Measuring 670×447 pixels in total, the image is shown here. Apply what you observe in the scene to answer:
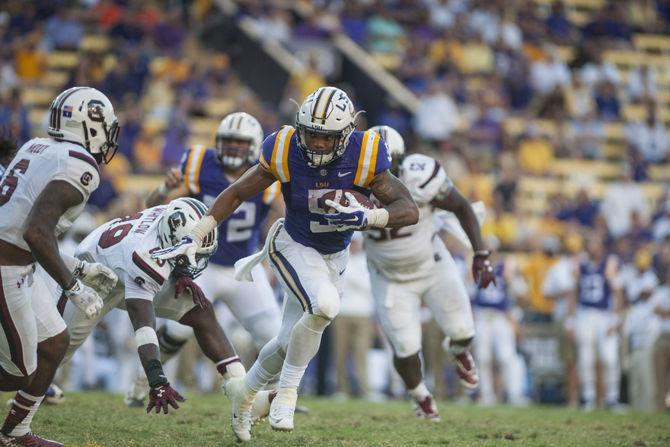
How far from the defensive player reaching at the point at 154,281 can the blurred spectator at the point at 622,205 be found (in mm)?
11016

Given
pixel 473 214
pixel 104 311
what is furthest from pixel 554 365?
pixel 104 311

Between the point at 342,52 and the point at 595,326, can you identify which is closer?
the point at 595,326

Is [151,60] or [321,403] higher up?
[151,60]

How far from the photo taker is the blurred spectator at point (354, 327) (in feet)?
42.2

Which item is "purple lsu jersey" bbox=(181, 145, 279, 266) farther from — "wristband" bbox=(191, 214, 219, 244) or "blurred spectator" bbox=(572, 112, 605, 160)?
"blurred spectator" bbox=(572, 112, 605, 160)

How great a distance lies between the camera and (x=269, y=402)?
665 cm

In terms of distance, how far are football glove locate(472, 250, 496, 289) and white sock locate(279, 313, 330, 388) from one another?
82.5 inches

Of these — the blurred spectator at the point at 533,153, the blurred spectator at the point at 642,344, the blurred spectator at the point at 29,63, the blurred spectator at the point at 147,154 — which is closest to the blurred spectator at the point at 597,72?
the blurred spectator at the point at 533,153

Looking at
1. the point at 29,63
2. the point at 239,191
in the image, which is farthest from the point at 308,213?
the point at 29,63

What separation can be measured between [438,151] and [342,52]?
8.89 ft

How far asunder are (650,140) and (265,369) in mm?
14389

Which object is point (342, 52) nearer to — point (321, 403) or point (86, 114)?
point (321, 403)

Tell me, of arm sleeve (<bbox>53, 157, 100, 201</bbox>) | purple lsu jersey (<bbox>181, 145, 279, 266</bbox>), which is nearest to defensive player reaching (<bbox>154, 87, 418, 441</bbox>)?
arm sleeve (<bbox>53, 157, 100, 201</bbox>)

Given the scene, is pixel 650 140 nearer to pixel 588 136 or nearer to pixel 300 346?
pixel 588 136
